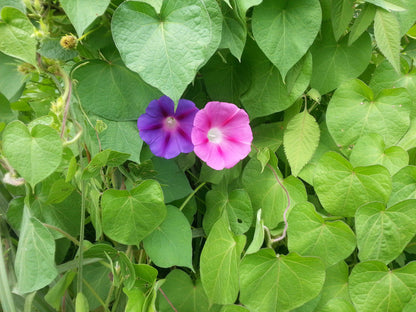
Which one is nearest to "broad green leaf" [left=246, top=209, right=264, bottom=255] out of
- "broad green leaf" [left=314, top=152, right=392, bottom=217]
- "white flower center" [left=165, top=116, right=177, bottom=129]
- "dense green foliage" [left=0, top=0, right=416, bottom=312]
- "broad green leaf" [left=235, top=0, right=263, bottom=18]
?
"dense green foliage" [left=0, top=0, right=416, bottom=312]

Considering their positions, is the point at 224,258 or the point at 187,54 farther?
the point at 224,258

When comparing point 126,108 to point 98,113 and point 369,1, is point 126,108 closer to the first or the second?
point 98,113

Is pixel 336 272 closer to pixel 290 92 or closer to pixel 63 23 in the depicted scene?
pixel 290 92

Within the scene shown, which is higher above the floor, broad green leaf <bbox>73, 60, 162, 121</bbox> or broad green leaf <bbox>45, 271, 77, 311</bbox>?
broad green leaf <bbox>73, 60, 162, 121</bbox>

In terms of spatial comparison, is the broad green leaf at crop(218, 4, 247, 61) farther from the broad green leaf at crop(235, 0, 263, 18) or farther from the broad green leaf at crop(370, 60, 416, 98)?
the broad green leaf at crop(370, 60, 416, 98)

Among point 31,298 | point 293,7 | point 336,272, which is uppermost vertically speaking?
point 293,7

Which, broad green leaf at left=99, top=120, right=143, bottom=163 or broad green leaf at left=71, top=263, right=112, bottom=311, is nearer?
broad green leaf at left=99, top=120, right=143, bottom=163

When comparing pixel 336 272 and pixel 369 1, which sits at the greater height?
pixel 369 1

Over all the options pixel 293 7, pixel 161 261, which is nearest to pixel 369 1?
pixel 293 7
